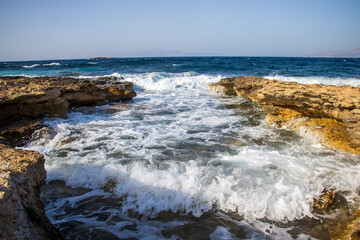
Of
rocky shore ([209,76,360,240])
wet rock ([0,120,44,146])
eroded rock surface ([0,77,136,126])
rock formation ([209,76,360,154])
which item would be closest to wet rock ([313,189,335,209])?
rocky shore ([209,76,360,240])

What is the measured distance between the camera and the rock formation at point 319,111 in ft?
12.2

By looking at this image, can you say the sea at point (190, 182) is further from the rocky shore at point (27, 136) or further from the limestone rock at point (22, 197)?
the limestone rock at point (22, 197)

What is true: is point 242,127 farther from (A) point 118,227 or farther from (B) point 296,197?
(A) point 118,227

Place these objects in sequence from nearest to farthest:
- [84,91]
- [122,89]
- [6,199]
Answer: [6,199] → [84,91] → [122,89]

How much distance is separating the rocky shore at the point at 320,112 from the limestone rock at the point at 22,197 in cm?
279

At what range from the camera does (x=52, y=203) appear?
8.66ft

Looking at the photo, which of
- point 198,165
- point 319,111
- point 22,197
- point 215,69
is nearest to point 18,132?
point 22,197

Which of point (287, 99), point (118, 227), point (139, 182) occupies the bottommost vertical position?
point (118, 227)

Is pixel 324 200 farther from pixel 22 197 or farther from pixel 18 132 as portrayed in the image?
pixel 18 132

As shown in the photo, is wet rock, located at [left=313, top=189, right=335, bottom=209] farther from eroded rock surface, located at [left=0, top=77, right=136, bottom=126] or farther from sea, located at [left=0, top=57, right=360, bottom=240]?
eroded rock surface, located at [left=0, top=77, right=136, bottom=126]

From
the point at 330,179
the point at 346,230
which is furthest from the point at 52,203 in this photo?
the point at 330,179

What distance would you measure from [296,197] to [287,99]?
8.91 ft

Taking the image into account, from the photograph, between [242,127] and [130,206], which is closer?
[130,206]

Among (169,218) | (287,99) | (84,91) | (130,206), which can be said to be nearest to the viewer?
(169,218)
